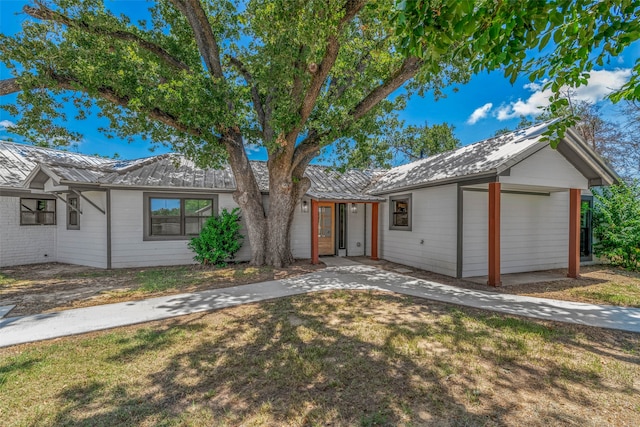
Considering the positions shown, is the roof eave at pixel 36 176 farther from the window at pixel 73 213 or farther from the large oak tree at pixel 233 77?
the large oak tree at pixel 233 77

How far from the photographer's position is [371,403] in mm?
2637

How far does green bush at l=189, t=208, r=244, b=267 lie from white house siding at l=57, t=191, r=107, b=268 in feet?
9.08

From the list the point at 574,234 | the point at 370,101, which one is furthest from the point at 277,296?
the point at 574,234

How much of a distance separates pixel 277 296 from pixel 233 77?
7.79m

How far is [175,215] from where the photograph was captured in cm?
991

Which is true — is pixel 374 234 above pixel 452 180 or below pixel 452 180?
below

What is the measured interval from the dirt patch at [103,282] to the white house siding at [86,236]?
0.36m

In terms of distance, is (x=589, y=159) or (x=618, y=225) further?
(x=618, y=225)

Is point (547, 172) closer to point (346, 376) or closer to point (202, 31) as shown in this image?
point (346, 376)

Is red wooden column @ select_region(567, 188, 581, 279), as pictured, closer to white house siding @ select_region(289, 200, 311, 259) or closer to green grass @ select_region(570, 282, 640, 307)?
green grass @ select_region(570, 282, 640, 307)

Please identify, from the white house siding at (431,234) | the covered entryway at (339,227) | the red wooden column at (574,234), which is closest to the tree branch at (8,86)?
the covered entryway at (339,227)

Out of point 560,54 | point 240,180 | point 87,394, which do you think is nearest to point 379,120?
point 240,180

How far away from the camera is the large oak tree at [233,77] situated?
6730 mm

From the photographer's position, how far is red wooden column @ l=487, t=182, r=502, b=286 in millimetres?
6969
